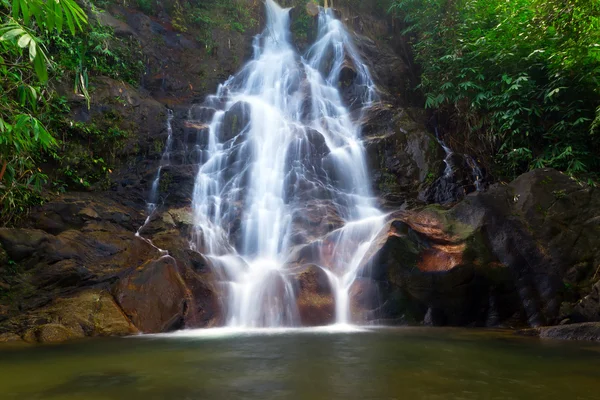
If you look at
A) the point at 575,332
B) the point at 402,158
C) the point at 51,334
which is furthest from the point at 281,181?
the point at 575,332

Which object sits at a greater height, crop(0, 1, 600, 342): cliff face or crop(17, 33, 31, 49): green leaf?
crop(17, 33, 31, 49): green leaf

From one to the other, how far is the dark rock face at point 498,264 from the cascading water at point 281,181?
3.44ft

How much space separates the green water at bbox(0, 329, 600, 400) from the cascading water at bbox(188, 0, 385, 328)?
244cm

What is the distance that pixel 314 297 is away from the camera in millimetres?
7984

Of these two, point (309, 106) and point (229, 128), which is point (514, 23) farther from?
point (229, 128)

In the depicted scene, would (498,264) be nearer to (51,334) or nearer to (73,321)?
(73,321)

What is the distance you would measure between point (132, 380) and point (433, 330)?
197 inches

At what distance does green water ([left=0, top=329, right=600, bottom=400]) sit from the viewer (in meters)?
3.28

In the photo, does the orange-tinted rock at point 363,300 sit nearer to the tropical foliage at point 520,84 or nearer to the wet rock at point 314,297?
the wet rock at point 314,297

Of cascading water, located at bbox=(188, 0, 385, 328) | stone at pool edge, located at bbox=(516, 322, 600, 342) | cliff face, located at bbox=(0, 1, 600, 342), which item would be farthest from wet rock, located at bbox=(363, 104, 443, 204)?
stone at pool edge, located at bbox=(516, 322, 600, 342)

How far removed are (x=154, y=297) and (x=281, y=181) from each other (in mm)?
5662

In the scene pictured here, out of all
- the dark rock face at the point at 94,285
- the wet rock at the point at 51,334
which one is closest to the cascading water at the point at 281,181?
the dark rock face at the point at 94,285

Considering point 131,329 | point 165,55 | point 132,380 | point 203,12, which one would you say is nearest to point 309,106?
point 165,55

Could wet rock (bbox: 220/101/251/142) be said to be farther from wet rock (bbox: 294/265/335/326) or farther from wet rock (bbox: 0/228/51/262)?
wet rock (bbox: 0/228/51/262)
